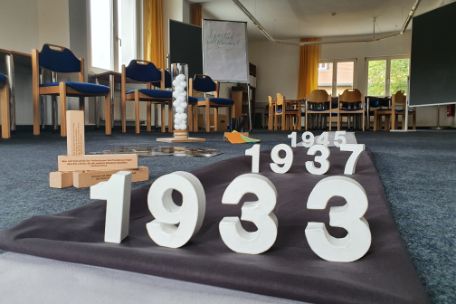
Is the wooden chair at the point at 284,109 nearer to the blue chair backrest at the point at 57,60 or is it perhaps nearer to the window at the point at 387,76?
the window at the point at 387,76

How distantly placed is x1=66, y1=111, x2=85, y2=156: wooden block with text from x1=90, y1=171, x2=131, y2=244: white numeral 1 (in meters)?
0.58

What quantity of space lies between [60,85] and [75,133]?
256 centimetres

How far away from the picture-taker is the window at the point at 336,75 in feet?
34.5

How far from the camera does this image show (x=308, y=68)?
409 inches

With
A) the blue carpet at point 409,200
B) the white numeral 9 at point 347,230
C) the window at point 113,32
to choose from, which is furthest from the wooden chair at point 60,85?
the white numeral 9 at point 347,230

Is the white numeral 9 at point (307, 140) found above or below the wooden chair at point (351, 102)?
below

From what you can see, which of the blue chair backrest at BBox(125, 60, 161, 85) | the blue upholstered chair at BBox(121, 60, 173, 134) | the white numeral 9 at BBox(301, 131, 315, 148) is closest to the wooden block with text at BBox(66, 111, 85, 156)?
the white numeral 9 at BBox(301, 131, 315, 148)

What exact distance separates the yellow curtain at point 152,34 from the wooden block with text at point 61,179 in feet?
17.6

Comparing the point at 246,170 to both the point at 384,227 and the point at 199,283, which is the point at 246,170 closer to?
the point at 384,227

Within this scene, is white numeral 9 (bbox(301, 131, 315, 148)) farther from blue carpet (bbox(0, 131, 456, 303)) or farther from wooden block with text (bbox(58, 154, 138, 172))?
wooden block with text (bbox(58, 154, 138, 172))

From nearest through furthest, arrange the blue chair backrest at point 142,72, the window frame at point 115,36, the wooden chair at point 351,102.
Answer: the blue chair backrest at point 142,72, the window frame at point 115,36, the wooden chair at point 351,102

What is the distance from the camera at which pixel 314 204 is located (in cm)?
47

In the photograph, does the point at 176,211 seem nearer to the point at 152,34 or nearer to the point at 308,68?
the point at 152,34

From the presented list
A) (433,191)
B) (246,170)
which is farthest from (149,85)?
(433,191)
